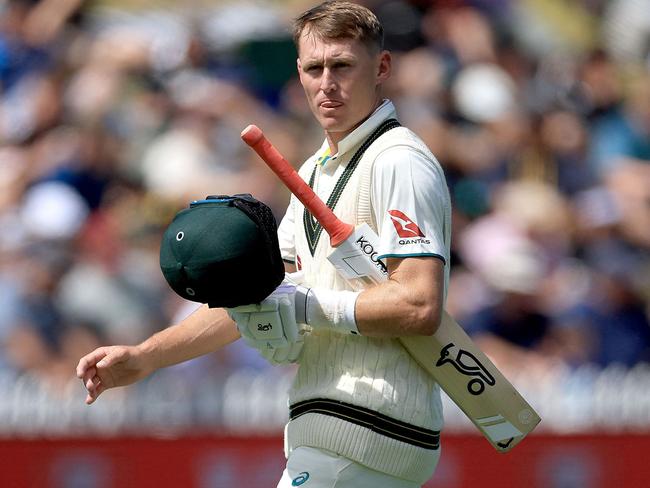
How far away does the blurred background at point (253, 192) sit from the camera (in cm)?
623

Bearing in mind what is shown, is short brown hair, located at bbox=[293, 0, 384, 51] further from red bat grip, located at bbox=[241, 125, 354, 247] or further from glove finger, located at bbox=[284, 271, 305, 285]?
glove finger, located at bbox=[284, 271, 305, 285]

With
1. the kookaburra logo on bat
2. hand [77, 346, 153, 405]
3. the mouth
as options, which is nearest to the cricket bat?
the kookaburra logo on bat

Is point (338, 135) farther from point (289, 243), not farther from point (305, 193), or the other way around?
point (289, 243)

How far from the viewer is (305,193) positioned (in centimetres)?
295

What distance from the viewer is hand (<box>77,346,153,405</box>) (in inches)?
125

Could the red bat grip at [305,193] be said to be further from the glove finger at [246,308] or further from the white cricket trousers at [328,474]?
the white cricket trousers at [328,474]

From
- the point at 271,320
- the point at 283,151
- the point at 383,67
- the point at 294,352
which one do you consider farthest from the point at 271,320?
the point at 283,151

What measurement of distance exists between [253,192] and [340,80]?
3925mm

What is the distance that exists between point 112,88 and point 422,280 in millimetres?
4889

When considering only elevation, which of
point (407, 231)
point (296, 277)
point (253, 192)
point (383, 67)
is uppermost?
point (383, 67)

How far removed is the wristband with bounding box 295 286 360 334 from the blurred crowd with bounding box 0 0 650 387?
3601 mm

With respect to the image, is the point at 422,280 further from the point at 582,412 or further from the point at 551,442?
the point at 582,412

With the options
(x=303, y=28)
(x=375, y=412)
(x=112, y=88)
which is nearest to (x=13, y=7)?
(x=112, y=88)

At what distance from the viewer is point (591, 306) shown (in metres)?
6.72
